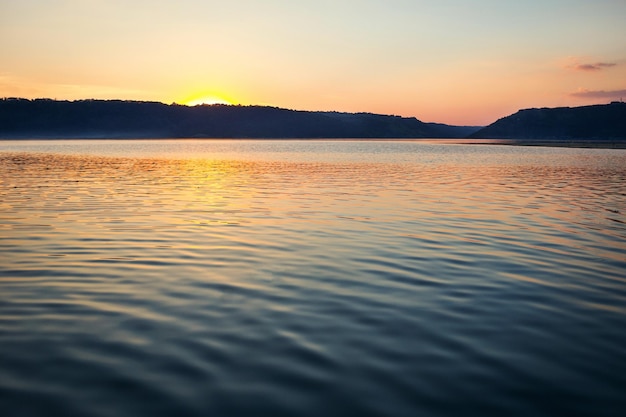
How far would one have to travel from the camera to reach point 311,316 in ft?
27.6

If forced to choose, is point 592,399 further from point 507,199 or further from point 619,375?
point 507,199

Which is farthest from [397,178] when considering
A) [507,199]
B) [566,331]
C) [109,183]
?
[566,331]

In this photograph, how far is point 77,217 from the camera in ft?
62.7

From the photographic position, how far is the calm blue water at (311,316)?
19.1 ft

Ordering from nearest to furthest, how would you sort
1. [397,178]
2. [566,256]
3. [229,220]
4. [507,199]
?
[566,256]
[229,220]
[507,199]
[397,178]

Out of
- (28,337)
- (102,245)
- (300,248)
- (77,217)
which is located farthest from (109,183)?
(28,337)

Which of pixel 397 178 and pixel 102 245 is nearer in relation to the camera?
pixel 102 245

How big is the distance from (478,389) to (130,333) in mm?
4731

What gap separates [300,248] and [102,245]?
522 centimetres

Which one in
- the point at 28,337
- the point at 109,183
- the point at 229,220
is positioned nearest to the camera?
the point at 28,337

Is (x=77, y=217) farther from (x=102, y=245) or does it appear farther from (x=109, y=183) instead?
(x=109, y=183)

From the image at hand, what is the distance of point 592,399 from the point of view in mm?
5855

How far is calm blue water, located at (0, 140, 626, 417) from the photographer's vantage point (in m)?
5.83

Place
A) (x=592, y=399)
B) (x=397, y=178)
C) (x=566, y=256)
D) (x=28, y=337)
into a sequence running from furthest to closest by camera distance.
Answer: (x=397, y=178) → (x=566, y=256) → (x=28, y=337) → (x=592, y=399)
